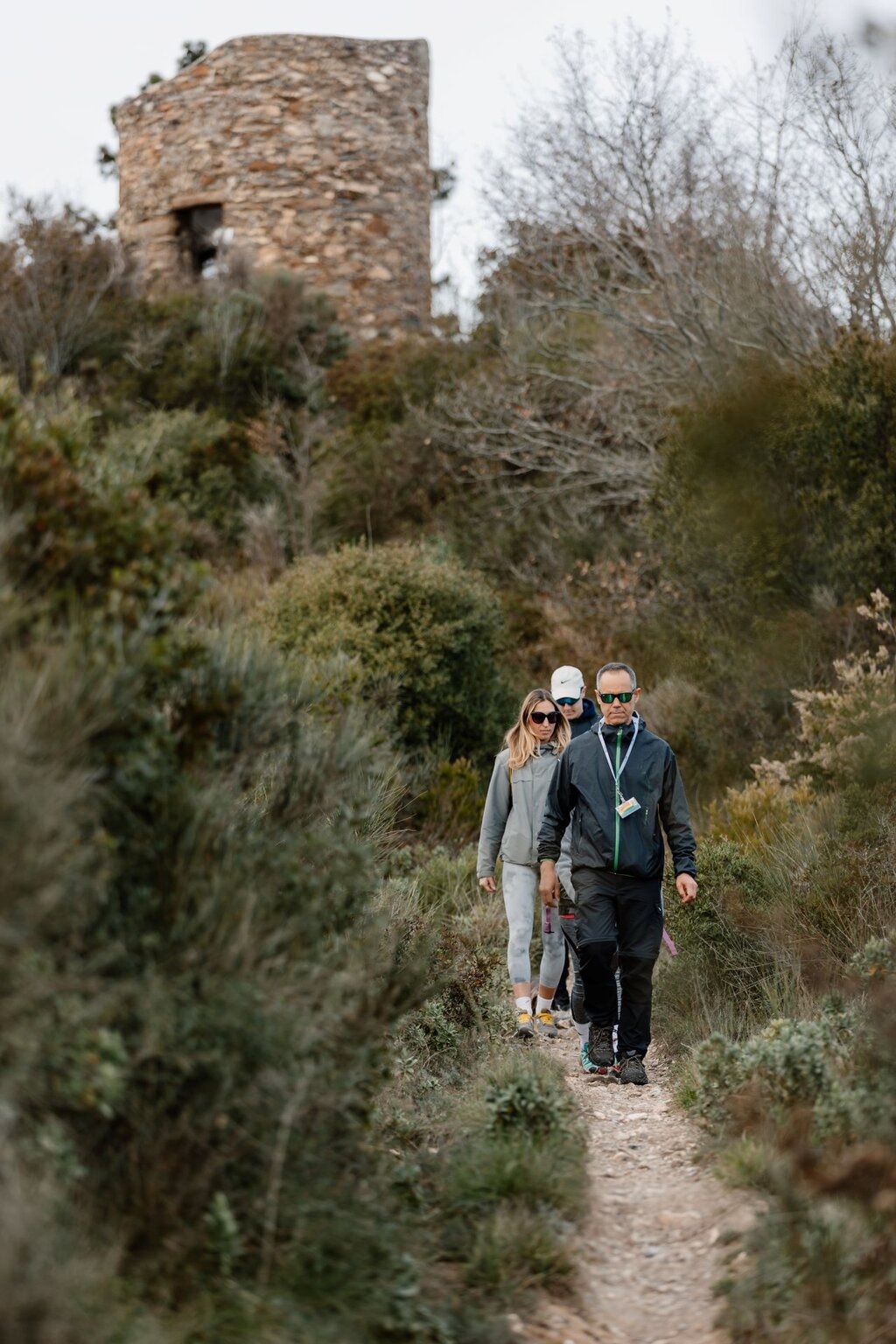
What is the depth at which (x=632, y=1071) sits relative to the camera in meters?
6.70

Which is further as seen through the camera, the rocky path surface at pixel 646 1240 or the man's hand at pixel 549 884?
the man's hand at pixel 549 884

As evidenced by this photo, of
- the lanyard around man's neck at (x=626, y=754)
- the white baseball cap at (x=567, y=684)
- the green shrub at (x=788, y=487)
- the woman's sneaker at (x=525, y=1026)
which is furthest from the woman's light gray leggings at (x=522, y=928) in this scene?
the green shrub at (x=788, y=487)

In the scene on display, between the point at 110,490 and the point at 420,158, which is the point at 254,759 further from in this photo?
the point at 420,158

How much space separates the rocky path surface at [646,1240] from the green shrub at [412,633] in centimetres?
580

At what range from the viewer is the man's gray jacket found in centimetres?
661

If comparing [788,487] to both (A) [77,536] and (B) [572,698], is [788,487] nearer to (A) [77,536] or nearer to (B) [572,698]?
(B) [572,698]

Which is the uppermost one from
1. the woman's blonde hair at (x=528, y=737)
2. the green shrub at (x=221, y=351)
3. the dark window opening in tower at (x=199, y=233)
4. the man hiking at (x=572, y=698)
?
the dark window opening in tower at (x=199, y=233)

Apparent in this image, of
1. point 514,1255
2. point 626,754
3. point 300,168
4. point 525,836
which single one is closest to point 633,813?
point 626,754

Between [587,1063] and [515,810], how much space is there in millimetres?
1345

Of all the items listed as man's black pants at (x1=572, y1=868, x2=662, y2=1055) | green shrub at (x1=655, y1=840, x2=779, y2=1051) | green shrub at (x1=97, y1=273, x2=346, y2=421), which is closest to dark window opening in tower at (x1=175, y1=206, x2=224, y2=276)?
green shrub at (x1=97, y1=273, x2=346, y2=421)

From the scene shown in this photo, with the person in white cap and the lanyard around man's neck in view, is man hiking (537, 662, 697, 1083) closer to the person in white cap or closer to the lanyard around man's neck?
the lanyard around man's neck

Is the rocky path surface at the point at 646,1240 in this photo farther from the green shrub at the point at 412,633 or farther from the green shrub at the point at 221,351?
the green shrub at the point at 221,351

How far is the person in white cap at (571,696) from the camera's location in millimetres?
7781

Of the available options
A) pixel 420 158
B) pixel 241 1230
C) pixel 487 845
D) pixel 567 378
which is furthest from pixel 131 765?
pixel 420 158
